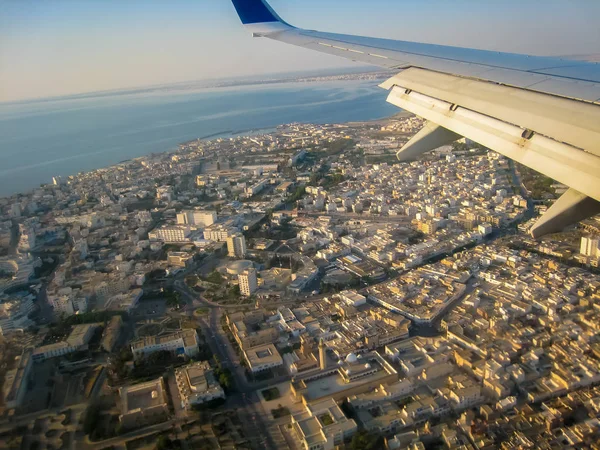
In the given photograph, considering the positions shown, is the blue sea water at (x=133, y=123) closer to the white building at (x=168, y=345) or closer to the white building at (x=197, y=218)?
the white building at (x=197, y=218)

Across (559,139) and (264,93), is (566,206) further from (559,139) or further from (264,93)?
(264,93)

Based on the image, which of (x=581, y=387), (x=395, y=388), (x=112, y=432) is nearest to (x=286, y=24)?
(x=395, y=388)

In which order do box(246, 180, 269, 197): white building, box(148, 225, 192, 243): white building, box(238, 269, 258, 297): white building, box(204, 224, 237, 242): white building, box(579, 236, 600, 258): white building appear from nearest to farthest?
box(238, 269, 258, 297): white building → box(579, 236, 600, 258): white building → box(204, 224, 237, 242): white building → box(148, 225, 192, 243): white building → box(246, 180, 269, 197): white building

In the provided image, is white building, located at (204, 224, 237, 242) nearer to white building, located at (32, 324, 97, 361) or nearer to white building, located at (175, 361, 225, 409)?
white building, located at (32, 324, 97, 361)

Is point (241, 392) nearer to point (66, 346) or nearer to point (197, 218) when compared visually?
point (66, 346)

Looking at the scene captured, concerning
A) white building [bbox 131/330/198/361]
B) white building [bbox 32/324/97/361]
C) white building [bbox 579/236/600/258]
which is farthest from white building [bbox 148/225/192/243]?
white building [bbox 579/236/600/258]

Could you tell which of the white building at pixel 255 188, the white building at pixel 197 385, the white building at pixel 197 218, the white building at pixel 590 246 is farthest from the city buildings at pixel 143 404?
the white building at pixel 255 188
